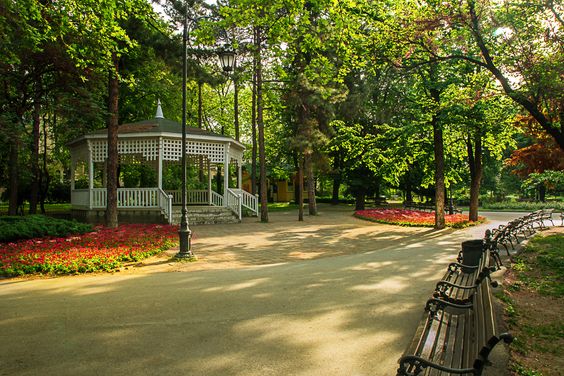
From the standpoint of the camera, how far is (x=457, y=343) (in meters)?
3.81

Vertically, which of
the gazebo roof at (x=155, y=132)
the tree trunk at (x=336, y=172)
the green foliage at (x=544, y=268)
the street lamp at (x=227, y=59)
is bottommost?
the green foliage at (x=544, y=268)

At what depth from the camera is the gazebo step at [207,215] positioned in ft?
62.3

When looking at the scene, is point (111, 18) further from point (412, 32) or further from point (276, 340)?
point (276, 340)

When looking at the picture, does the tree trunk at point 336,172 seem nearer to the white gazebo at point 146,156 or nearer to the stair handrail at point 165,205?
the white gazebo at point 146,156

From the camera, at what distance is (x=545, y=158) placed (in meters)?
21.5

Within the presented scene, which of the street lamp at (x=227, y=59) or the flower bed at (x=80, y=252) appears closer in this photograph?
the flower bed at (x=80, y=252)

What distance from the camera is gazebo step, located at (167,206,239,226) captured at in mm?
18992

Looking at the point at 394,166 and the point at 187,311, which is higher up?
the point at 394,166

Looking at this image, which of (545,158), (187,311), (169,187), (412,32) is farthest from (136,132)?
(545,158)

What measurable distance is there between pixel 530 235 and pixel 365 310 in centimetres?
1198

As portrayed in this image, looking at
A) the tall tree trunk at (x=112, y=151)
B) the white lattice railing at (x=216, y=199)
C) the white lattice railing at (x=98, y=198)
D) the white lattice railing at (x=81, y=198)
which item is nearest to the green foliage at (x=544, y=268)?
the tall tree trunk at (x=112, y=151)

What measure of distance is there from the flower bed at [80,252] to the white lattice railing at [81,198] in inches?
267

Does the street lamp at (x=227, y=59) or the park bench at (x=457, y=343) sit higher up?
the street lamp at (x=227, y=59)

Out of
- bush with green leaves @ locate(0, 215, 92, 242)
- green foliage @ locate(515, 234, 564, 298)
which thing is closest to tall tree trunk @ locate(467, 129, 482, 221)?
green foliage @ locate(515, 234, 564, 298)
